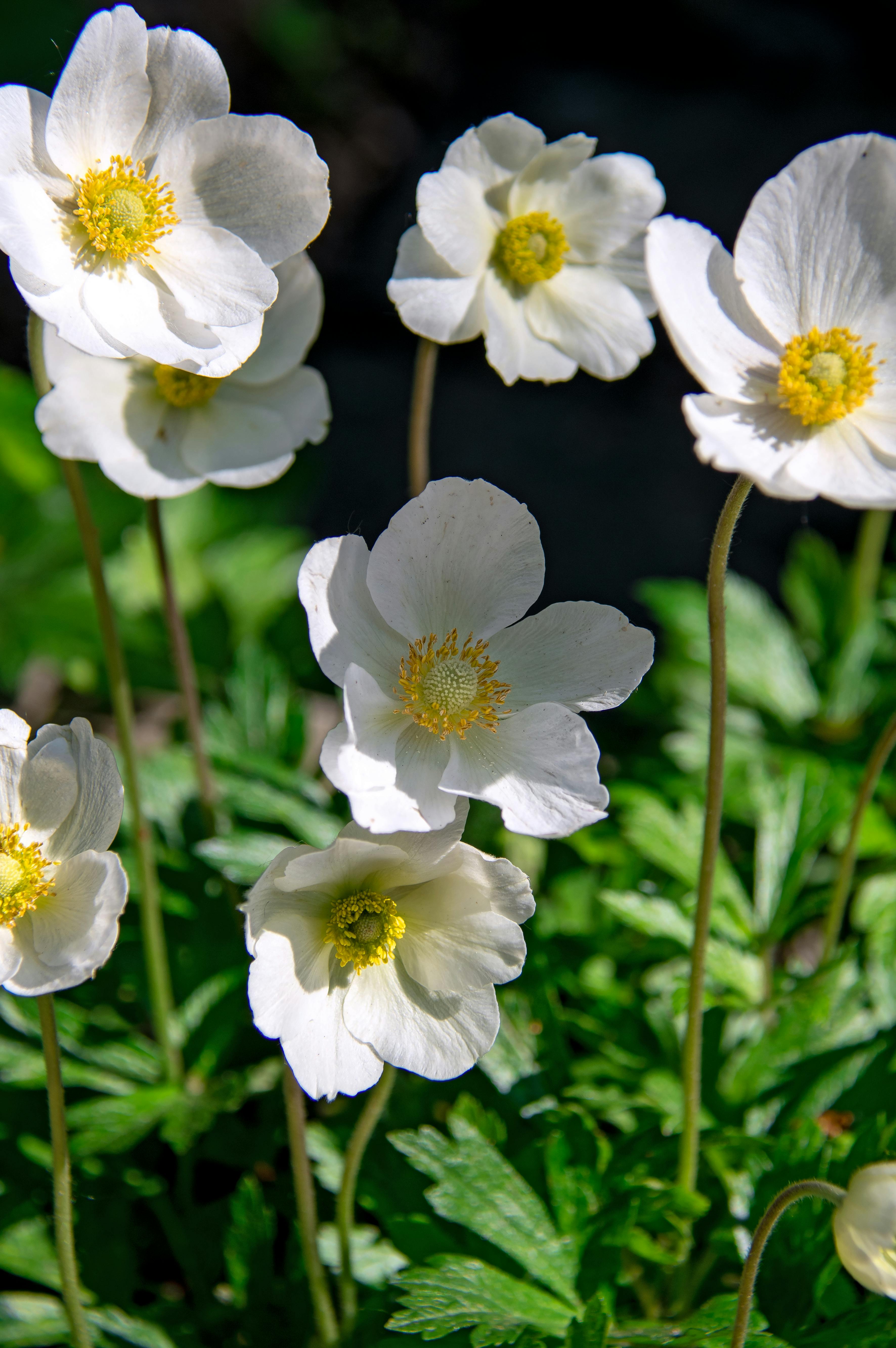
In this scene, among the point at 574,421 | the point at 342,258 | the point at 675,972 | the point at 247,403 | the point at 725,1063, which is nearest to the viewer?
the point at 247,403

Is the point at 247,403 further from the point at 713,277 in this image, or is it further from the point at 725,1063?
the point at 725,1063

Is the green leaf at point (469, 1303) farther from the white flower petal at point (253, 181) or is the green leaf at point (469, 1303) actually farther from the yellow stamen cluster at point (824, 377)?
the white flower petal at point (253, 181)

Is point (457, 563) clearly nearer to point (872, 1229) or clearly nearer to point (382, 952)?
point (382, 952)

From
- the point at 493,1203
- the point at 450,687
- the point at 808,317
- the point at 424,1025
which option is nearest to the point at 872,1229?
the point at 424,1025

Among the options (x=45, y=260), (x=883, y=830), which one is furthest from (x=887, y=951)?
(x=45, y=260)

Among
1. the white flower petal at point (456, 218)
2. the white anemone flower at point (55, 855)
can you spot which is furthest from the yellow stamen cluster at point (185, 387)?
the white anemone flower at point (55, 855)
